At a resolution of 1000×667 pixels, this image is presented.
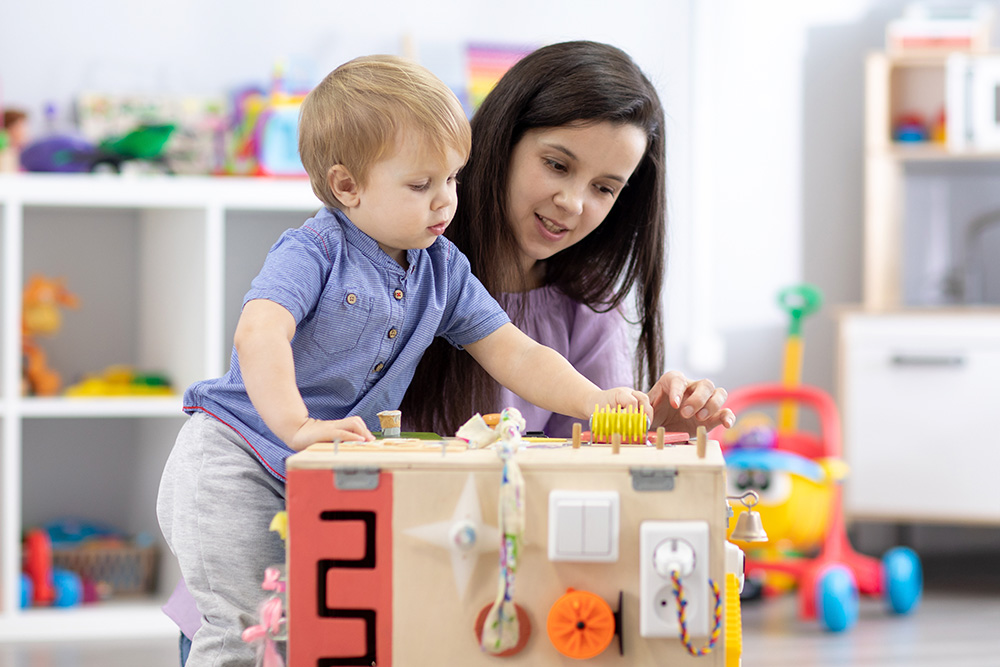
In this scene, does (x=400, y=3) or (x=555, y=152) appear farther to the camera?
(x=400, y=3)

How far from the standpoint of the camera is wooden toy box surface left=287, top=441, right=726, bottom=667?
0.64m

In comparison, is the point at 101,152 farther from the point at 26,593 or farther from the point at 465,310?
the point at 465,310

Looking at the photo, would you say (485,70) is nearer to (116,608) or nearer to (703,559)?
(116,608)

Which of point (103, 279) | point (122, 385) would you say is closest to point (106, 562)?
point (122, 385)

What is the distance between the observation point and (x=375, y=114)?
2.60ft

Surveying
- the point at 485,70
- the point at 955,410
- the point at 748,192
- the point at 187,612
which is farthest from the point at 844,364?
the point at 187,612

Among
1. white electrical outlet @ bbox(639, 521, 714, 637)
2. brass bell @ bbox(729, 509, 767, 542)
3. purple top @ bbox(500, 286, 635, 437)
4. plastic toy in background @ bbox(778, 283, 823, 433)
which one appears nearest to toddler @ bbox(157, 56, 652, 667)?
brass bell @ bbox(729, 509, 767, 542)

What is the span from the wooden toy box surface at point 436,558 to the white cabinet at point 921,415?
87.3 inches

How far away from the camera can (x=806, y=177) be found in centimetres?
315

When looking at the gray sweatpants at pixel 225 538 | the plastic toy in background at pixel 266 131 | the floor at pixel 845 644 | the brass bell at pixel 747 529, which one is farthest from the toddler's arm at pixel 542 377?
the plastic toy in background at pixel 266 131

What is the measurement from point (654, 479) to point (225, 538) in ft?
1.17

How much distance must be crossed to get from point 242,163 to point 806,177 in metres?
1.66

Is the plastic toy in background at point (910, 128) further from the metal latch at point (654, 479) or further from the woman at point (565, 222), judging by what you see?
the metal latch at point (654, 479)

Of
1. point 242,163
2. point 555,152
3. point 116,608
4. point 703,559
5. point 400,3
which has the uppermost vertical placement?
point 400,3
